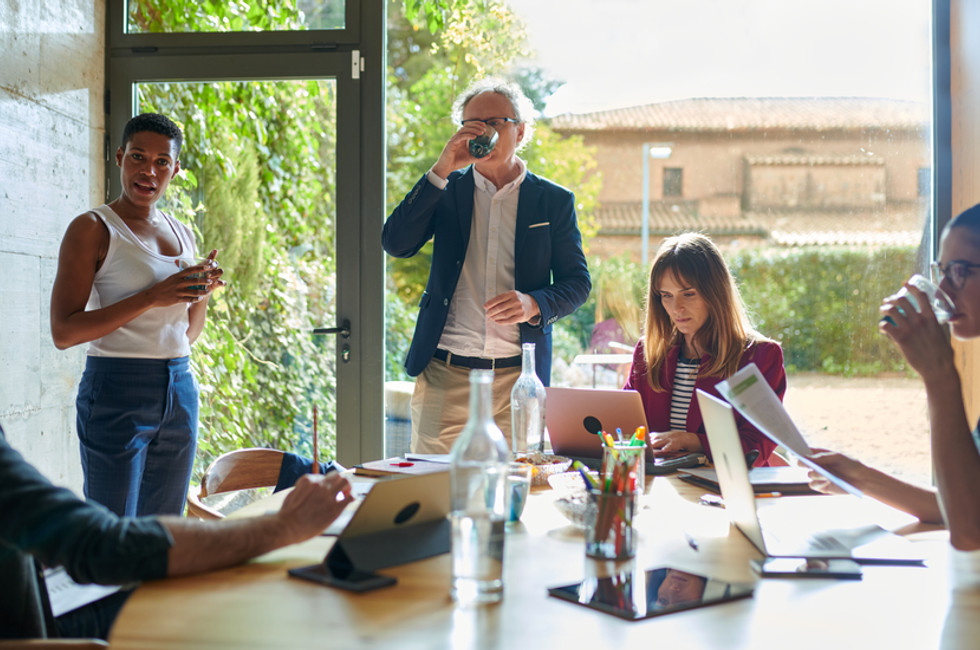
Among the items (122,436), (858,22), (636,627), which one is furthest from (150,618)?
(858,22)

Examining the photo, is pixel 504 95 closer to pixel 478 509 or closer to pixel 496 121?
pixel 496 121

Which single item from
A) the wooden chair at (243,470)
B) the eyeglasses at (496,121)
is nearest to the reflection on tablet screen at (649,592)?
the wooden chair at (243,470)

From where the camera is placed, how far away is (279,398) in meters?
3.68

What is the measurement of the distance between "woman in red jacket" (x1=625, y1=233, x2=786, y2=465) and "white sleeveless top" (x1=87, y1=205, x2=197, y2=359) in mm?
1377

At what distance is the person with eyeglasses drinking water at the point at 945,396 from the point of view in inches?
53.0

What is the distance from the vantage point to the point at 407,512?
1.26m

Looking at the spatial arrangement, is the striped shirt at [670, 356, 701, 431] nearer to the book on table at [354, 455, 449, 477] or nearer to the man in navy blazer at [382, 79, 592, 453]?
the man in navy blazer at [382, 79, 592, 453]

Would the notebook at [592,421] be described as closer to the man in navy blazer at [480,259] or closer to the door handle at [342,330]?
the man in navy blazer at [480,259]

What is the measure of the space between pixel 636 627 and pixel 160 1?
3.51 meters

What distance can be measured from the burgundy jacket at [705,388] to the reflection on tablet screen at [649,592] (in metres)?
1.02

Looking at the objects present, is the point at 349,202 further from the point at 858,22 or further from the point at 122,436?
the point at 858,22

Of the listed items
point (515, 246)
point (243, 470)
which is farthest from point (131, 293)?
point (515, 246)

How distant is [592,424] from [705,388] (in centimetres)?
48

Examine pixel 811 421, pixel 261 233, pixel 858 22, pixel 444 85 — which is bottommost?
pixel 811 421
